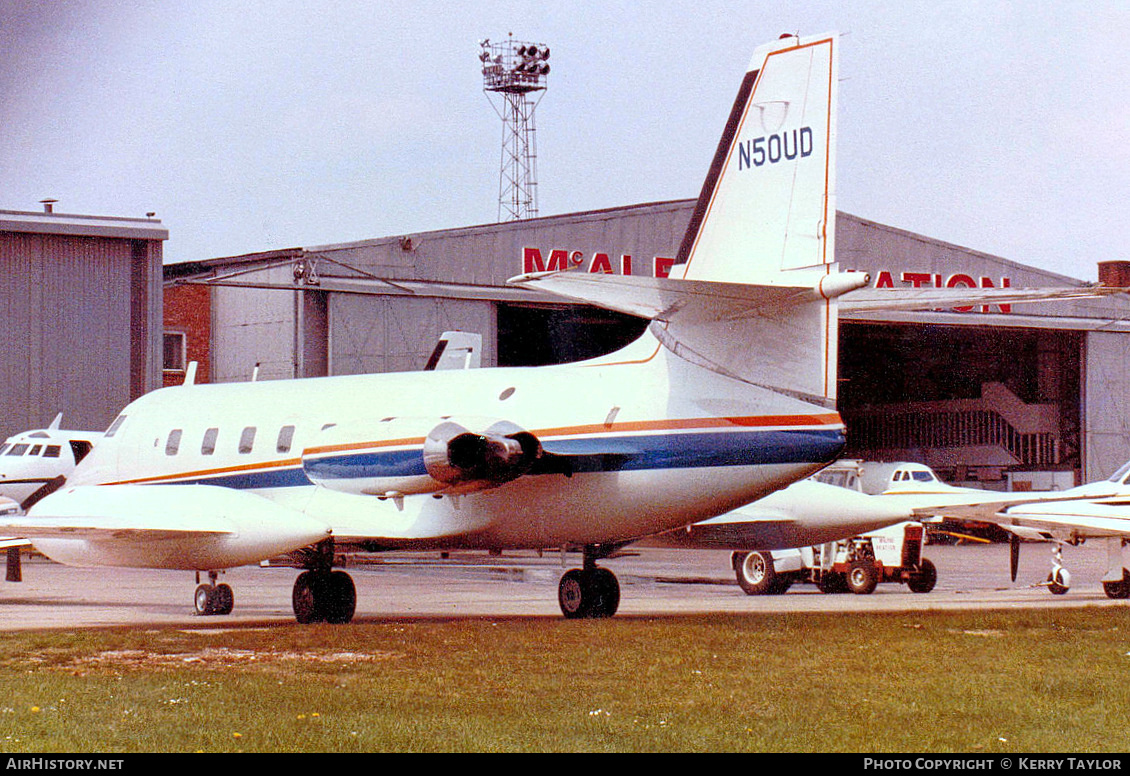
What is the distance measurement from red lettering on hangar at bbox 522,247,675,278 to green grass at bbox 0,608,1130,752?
81.2 feet

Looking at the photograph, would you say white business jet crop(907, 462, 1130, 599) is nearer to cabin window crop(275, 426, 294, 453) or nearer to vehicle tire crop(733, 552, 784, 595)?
vehicle tire crop(733, 552, 784, 595)

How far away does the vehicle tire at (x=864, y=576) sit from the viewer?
24734 millimetres

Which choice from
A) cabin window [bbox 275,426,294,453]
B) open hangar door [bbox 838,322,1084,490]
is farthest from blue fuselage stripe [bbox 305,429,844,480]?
open hangar door [bbox 838,322,1084,490]

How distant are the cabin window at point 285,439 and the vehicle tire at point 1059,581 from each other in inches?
508

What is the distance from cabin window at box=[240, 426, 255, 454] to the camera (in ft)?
62.4

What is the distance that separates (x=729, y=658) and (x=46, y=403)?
28.9 meters

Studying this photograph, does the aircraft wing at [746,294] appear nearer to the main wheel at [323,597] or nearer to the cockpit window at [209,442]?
the main wheel at [323,597]

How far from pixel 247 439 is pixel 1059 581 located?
13523 mm

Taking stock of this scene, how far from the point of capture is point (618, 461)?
1594 cm

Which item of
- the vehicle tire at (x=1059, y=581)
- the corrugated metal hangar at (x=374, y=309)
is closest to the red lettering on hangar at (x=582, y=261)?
the corrugated metal hangar at (x=374, y=309)

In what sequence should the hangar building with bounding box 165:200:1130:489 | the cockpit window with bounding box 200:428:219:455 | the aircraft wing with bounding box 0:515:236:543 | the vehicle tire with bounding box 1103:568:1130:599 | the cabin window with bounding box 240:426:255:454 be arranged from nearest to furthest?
the aircraft wing with bounding box 0:515:236:543 → the cabin window with bounding box 240:426:255:454 → the cockpit window with bounding box 200:428:219:455 → the vehicle tire with bounding box 1103:568:1130:599 → the hangar building with bounding box 165:200:1130:489

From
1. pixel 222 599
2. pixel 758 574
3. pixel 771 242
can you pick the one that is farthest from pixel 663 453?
pixel 758 574

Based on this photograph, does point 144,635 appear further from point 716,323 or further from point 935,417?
point 935,417

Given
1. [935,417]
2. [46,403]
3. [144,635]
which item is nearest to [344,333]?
[46,403]
